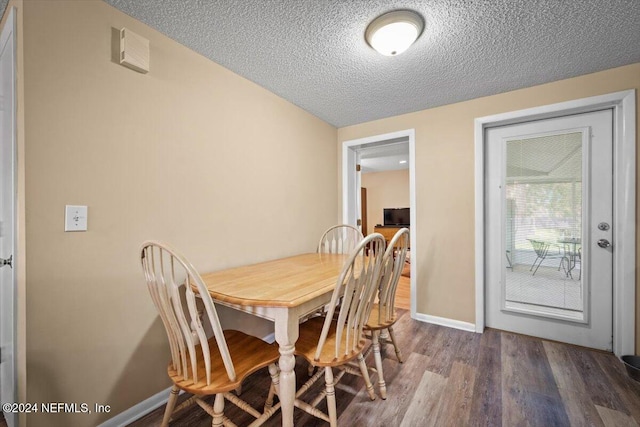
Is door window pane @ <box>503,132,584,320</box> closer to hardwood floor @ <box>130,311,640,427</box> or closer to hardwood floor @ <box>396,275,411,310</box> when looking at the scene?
hardwood floor @ <box>130,311,640,427</box>

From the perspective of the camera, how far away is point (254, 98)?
7.19 feet

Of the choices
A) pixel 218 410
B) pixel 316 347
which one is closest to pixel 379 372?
pixel 316 347

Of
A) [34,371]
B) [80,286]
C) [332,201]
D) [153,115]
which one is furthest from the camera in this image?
[332,201]

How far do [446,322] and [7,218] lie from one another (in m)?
3.28

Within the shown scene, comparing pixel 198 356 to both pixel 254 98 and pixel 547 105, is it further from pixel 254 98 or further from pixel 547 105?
pixel 547 105

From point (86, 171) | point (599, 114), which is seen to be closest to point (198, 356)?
point (86, 171)

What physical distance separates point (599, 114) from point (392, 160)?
4.04 metres

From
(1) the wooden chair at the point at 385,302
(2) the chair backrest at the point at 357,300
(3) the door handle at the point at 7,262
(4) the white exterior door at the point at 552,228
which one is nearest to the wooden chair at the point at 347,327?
(2) the chair backrest at the point at 357,300

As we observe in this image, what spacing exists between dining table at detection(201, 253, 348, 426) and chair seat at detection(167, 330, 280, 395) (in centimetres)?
15

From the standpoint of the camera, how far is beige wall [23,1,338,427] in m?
1.15

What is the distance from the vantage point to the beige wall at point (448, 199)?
246 cm

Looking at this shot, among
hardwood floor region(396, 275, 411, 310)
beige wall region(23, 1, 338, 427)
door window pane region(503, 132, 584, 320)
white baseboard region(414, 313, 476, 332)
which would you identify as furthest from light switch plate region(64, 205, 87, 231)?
door window pane region(503, 132, 584, 320)

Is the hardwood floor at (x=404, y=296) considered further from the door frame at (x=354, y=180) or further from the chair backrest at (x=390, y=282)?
the chair backrest at (x=390, y=282)

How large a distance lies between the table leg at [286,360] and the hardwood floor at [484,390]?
39 cm
